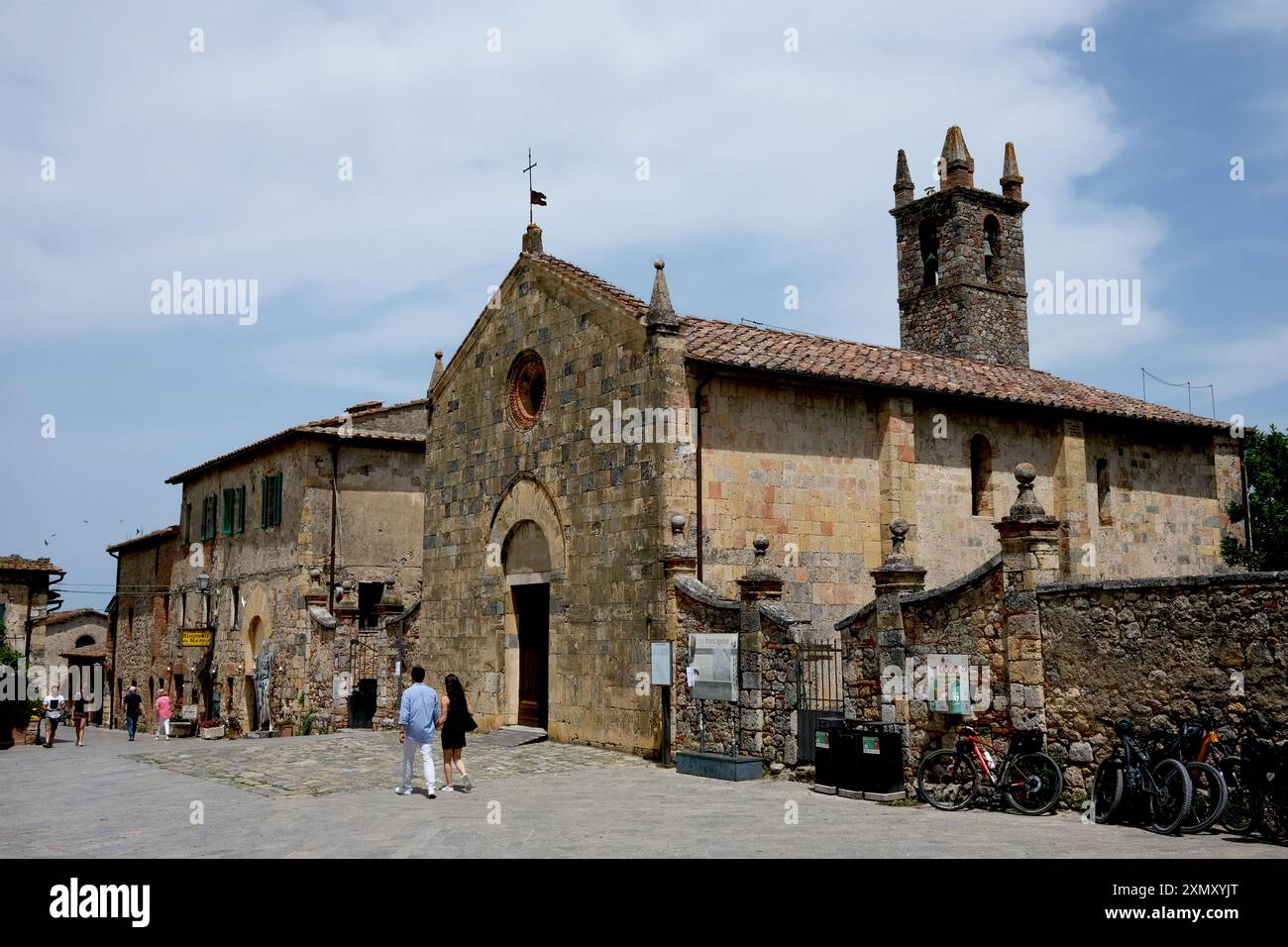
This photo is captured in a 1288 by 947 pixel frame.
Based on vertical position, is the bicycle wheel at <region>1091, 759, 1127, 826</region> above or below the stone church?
below

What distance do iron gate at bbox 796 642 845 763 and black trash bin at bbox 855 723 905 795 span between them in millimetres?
1102

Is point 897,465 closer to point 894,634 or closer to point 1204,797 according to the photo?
point 894,634

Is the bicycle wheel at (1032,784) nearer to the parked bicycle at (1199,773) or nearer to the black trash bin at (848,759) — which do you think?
the parked bicycle at (1199,773)

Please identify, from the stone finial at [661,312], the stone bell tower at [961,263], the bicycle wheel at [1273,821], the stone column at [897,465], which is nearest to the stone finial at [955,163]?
the stone bell tower at [961,263]

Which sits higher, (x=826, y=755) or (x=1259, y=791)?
(x=1259, y=791)

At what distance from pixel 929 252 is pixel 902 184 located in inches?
85.1

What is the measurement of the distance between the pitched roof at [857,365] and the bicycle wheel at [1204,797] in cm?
871

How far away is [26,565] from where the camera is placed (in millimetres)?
35406

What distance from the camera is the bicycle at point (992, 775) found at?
1130 cm

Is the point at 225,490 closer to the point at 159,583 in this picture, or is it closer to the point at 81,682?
the point at 159,583

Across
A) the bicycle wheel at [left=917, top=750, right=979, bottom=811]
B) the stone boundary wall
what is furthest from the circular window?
the stone boundary wall

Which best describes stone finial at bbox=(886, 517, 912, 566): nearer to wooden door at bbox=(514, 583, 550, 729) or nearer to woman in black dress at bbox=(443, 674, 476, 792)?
woman in black dress at bbox=(443, 674, 476, 792)

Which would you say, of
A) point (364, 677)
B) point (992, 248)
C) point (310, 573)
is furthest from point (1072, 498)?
point (310, 573)

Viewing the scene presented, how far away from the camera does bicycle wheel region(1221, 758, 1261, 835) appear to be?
945 centimetres
